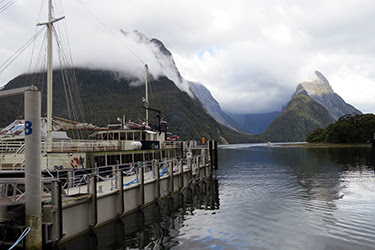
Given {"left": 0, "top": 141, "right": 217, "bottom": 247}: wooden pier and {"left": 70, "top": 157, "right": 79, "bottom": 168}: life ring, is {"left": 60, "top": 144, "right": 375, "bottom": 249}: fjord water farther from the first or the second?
{"left": 70, "top": 157, "right": 79, "bottom": 168}: life ring

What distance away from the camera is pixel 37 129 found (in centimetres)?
1253

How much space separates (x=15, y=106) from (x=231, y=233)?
12292cm

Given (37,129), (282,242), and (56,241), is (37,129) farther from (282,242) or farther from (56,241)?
(282,242)

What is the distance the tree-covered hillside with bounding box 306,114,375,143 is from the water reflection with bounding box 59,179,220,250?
141m

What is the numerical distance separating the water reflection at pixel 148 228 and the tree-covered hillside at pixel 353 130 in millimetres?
140660

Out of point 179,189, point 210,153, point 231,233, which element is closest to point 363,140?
point 210,153

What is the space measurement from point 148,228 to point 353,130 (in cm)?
15558

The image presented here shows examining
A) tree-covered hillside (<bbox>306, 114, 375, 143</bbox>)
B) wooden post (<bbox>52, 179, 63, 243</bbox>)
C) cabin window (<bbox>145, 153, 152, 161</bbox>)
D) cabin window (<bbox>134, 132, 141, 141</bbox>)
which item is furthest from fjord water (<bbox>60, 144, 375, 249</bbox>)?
tree-covered hillside (<bbox>306, 114, 375, 143</bbox>)

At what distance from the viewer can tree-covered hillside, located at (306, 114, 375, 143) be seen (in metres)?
143

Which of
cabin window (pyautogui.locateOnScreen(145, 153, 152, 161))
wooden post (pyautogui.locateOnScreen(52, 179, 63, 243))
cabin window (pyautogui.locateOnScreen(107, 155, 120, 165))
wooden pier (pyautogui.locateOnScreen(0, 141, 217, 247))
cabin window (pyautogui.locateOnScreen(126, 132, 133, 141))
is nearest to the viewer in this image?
wooden pier (pyautogui.locateOnScreen(0, 141, 217, 247))

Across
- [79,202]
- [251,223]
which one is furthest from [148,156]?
[79,202]

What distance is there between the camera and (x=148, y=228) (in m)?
17.8

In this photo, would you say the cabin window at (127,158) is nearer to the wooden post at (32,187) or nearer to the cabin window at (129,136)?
the cabin window at (129,136)

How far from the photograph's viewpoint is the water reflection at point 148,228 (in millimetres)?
14750
